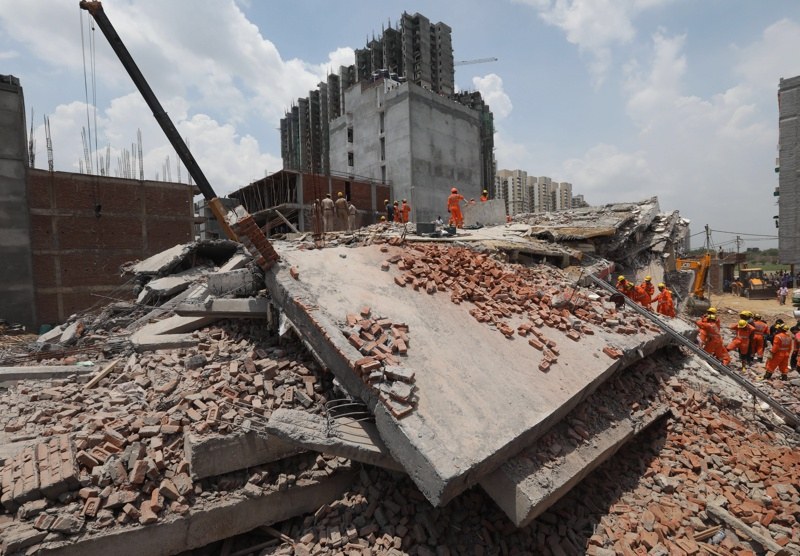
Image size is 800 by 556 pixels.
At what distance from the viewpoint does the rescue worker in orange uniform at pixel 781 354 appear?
7.89 m

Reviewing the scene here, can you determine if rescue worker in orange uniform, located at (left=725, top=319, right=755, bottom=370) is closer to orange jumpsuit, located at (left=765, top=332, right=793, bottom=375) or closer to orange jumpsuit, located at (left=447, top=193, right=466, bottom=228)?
orange jumpsuit, located at (left=765, top=332, right=793, bottom=375)

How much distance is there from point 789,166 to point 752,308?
8.51 m

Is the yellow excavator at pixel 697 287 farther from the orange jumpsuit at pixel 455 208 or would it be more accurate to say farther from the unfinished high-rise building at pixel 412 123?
the unfinished high-rise building at pixel 412 123

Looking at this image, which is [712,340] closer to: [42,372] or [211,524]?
[211,524]

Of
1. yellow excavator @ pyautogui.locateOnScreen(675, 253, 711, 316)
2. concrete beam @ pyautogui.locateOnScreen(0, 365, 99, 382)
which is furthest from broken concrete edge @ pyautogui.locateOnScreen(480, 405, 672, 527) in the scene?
yellow excavator @ pyautogui.locateOnScreen(675, 253, 711, 316)

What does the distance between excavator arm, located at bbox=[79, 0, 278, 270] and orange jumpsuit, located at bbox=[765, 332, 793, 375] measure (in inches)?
385

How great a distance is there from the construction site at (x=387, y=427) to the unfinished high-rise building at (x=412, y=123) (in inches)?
Answer: 910

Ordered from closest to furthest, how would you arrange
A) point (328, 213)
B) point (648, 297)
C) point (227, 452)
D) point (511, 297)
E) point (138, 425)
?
1. point (227, 452)
2. point (138, 425)
3. point (511, 297)
4. point (648, 297)
5. point (328, 213)

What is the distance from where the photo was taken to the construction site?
3.47 m

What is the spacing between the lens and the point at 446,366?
4.33 m

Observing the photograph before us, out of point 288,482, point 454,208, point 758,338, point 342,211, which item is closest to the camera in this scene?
point 288,482

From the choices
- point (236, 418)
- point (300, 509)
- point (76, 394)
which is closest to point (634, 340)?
point (300, 509)

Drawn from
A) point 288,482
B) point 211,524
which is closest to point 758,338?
point 288,482

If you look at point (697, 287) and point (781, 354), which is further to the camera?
point (697, 287)
